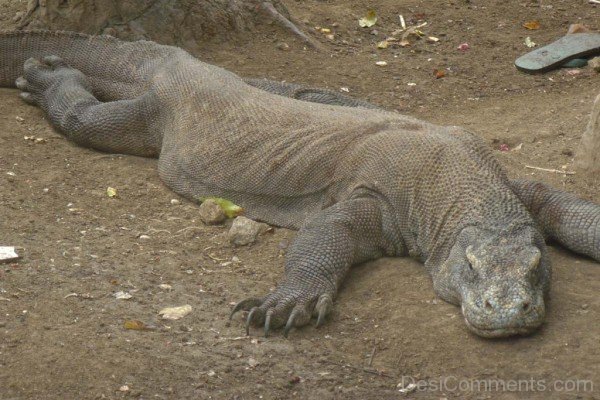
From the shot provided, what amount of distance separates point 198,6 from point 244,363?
192 inches

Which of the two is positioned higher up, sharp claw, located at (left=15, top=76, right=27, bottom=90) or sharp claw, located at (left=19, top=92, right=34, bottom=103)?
sharp claw, located at (left=15, top=76, right=27, bottom=90)

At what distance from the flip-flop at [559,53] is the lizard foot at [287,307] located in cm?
469

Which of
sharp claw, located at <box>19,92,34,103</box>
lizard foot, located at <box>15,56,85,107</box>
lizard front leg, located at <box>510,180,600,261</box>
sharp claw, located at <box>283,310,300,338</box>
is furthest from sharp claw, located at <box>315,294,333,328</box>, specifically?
sharp claw, located at <box>19,92,34,103</box>

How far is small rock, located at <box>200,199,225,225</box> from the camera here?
616cm

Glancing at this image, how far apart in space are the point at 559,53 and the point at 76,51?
14.1 ft

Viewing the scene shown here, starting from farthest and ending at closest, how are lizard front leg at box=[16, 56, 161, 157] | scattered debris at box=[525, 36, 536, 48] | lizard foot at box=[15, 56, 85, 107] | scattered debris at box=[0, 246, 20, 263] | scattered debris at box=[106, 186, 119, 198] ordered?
scattered debris at box=[525, 36, 536, 48] → lizard foot at box=[15, 56, 85, 107] → lizard front leg at box=[16, 56, 161, 157] → scattered debris at box=[106, 186, 119, 198] → scattered debris at box=[0, 246, 20, 263]

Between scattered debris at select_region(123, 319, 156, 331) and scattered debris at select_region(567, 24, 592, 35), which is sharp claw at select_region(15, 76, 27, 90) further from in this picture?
scattered debris at select_region(567, 24, 592, 35)

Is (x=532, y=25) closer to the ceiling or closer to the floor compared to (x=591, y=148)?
closer to the floor

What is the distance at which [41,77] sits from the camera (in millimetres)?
7582

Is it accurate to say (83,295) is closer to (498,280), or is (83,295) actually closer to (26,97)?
(498,280)

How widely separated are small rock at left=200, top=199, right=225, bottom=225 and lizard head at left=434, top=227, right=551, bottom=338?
60.0 inches

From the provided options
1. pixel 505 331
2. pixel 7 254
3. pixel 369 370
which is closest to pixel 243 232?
pixel 7 254

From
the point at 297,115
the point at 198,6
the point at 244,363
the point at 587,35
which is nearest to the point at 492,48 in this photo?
the point at 587,35

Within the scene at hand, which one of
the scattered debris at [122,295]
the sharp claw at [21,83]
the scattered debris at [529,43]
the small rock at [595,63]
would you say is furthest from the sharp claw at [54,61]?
the small rock at [595,63]
